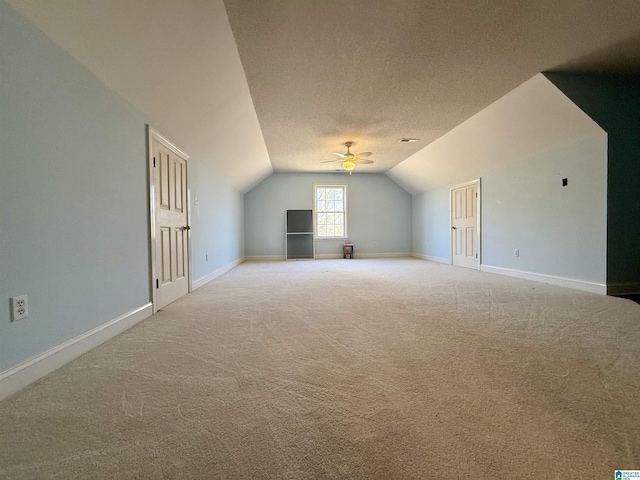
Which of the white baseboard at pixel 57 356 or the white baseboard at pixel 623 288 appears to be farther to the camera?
the white baseboard at pixel 623 288

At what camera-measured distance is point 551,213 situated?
4176mm

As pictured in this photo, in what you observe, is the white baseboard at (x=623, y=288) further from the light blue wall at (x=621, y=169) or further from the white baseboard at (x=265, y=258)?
the white baseboard at (x=265, y=258)

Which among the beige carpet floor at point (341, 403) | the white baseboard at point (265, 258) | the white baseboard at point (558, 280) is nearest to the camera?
the beige carpet floor at point (341, 403)

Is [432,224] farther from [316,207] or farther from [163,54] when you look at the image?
[163,54]

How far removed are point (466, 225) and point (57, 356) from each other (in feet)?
22.3

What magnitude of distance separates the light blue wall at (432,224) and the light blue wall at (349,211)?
0.44 metres

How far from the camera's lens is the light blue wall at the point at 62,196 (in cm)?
143

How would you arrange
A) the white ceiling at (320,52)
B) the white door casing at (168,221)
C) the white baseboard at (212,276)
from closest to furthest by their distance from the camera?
the white ceiling at (320,52)
the white door casing at (168,221)
the white baseboard at (212,276)

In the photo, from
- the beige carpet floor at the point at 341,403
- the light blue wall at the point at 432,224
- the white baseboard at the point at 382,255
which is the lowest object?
the beige carpet floor at the point at 341,403

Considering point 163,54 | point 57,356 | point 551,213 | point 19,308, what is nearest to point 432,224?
point 551,213

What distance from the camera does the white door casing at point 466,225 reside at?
5992 mm

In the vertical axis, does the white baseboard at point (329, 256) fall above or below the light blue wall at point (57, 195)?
below

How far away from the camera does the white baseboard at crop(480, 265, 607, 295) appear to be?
140 inches

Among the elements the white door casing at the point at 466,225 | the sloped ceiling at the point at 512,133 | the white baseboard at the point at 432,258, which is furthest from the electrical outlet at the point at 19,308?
the white baseboard at the point at 432,258
